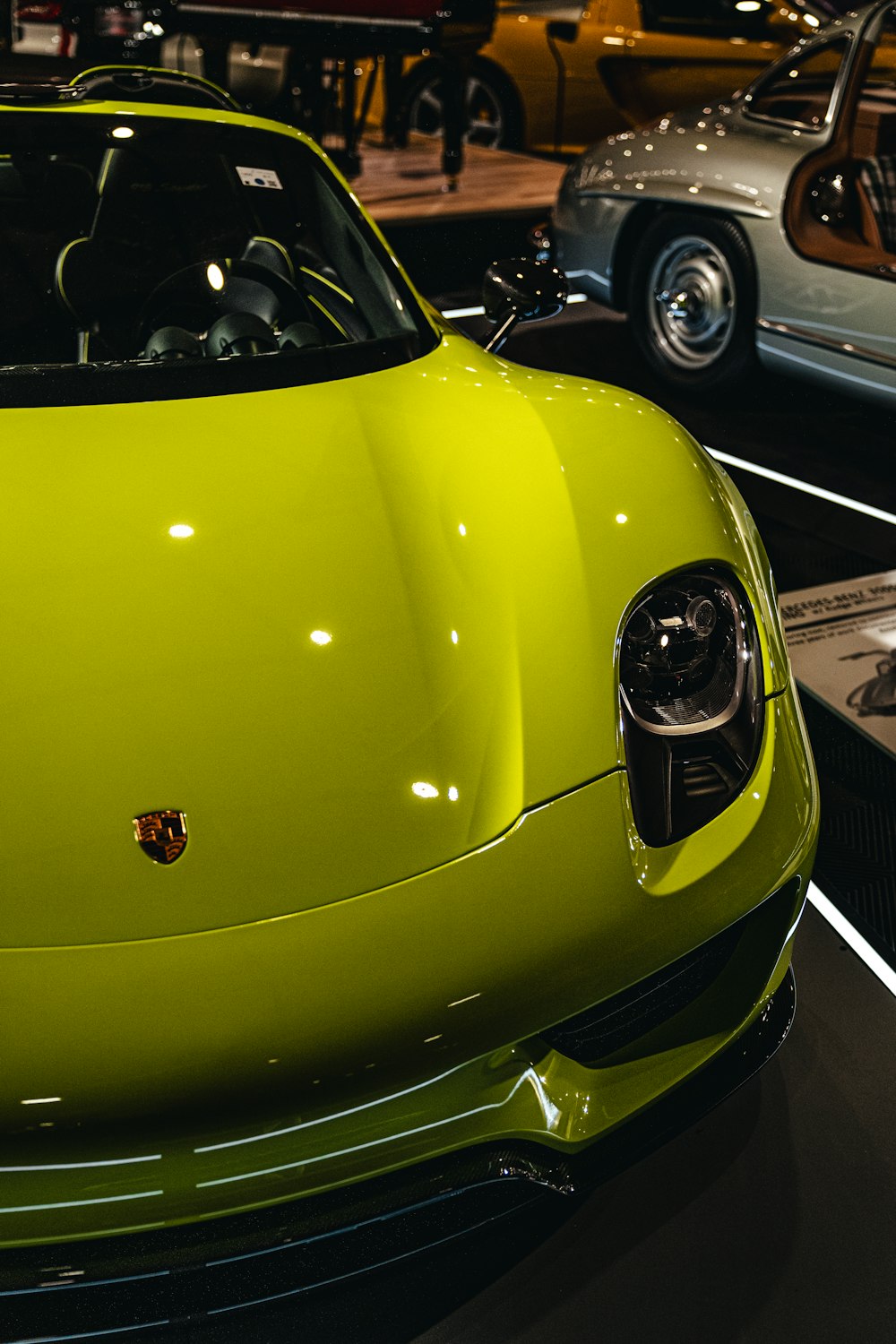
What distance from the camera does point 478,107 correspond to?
309 inches

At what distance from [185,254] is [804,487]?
6.30 ft

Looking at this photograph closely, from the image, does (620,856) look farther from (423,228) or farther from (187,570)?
(423,228)

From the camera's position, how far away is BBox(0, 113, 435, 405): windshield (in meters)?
1.91

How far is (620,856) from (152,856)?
45 cm

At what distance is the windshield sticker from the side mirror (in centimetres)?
42

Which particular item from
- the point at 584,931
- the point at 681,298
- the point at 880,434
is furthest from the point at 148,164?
the point at 880,434

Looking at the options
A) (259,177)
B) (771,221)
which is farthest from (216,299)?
(771,221)

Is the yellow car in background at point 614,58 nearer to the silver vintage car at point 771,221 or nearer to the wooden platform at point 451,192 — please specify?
the wooden platform at point 451,192

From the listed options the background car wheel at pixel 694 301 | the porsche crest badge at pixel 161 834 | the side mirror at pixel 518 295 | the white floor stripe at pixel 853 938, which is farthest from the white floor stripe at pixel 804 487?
the porsche crest badge at pixel 161 834

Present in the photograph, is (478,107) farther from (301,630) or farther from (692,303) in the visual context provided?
(301,630)

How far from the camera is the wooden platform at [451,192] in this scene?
5516 mm

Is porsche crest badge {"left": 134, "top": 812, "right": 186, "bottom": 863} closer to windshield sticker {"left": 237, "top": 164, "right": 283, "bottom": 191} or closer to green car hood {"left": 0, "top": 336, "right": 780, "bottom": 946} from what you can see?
green car hood {"left": 0, "top": 336, "right": 780, "bottom": 946}

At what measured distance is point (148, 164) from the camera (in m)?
2.10

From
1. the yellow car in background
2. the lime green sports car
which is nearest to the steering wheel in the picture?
the lime green sports car
